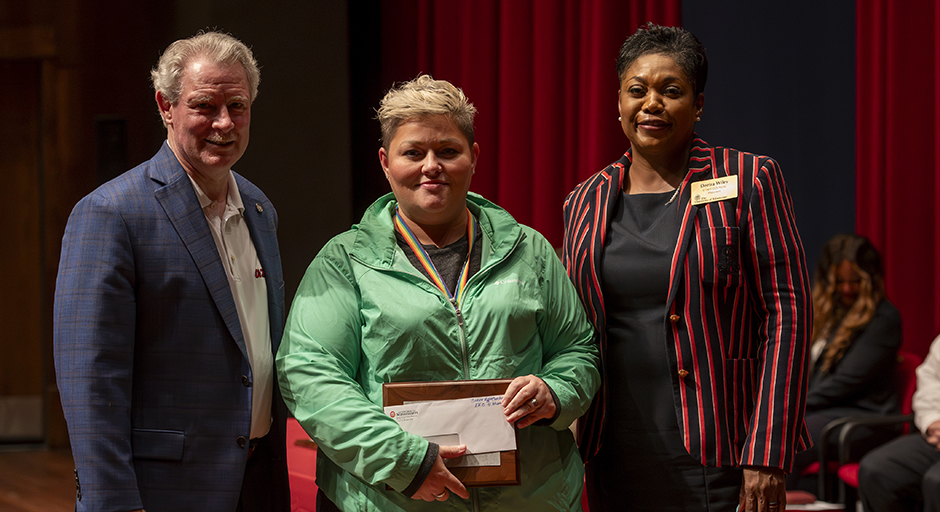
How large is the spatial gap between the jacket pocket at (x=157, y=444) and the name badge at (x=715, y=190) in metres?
1.28

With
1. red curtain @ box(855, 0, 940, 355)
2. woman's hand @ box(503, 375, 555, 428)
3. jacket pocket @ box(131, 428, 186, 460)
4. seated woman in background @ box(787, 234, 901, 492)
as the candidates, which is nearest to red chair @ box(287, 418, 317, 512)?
jacket pocket @ box(131, 428, 186, 460)

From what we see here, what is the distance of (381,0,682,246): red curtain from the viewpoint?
4.96 metres

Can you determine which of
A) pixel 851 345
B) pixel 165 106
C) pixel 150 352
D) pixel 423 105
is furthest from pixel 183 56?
pixel 851 345

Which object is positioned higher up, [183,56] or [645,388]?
[183,56]

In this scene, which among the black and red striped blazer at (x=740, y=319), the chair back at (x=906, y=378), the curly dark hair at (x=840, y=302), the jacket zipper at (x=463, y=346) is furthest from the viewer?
the curly dark hair at (x=840, y=302)

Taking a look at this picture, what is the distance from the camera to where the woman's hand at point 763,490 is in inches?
71.4

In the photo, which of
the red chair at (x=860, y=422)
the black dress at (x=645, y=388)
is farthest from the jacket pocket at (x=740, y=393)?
the red chair at (x=860, y=422)

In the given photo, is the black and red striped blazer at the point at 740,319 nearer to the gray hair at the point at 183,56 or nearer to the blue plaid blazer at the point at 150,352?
the blue plaid blazer at the point at 150,352

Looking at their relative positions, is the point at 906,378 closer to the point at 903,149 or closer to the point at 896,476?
the point at 896,476

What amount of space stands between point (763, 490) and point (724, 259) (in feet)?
1.69

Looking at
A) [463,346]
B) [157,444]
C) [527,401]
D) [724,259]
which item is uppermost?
[724,259]

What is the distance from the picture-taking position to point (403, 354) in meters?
1.72

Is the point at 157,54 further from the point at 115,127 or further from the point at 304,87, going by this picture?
the point at 304,87

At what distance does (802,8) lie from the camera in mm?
4730
